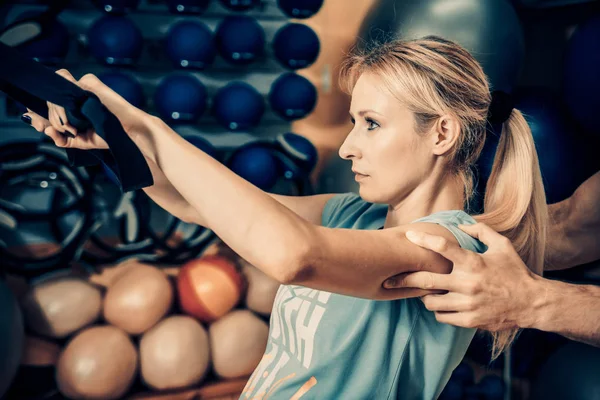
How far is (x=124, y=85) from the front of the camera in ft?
7.96

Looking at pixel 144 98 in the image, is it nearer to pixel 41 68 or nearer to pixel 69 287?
pixel 69 287

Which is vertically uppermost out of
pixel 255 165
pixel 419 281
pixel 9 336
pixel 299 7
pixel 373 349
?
pixel 299 7

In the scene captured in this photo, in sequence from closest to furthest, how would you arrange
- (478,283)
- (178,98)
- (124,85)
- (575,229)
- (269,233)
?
(269,233) → (478,283) → (575,229) → (124,85) → (178,98)

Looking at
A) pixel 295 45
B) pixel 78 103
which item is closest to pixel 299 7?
pixel 295 45

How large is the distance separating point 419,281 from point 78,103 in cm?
76

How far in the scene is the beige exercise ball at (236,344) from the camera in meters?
2.41

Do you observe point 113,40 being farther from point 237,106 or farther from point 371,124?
point 371,124

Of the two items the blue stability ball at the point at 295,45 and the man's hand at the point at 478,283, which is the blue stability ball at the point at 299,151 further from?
the man's hand at the point at 478,283

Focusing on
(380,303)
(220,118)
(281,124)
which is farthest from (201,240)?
(380,303)

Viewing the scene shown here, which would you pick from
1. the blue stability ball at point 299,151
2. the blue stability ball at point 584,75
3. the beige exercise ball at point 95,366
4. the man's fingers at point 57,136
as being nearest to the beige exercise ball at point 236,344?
the beige exercise ball at point 95,366

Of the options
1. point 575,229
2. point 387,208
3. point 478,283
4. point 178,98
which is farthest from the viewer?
point 178,98

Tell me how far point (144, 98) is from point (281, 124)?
30.8 inches

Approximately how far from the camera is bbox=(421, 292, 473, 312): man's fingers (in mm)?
1235

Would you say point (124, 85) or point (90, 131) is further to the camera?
point (124, 85)
